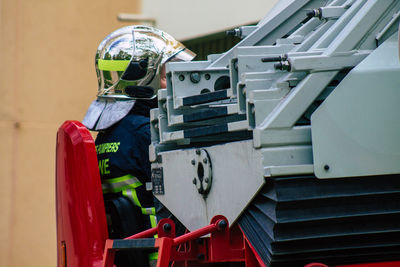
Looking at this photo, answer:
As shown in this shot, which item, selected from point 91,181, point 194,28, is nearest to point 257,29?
point 91,181

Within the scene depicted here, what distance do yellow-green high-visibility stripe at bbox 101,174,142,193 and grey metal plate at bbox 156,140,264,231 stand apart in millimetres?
402

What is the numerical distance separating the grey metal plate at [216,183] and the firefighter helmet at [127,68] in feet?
2.80

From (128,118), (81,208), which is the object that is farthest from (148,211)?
(128,118)

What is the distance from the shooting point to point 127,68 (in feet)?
Result: 15.4

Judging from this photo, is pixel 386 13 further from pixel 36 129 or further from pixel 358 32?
pixel 36 129

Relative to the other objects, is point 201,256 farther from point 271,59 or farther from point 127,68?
point 127,68

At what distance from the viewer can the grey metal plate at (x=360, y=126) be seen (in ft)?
9.46

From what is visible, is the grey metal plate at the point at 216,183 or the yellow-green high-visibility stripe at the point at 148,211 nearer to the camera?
the grey metal plate at the point at 216,183

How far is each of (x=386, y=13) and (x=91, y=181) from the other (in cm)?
181

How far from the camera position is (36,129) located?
9.36 meters

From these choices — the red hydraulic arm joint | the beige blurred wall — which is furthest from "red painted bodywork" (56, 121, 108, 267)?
the beige blurred wall

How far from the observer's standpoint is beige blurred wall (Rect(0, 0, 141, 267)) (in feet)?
30.2

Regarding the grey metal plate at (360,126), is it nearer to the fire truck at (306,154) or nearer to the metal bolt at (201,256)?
the fire truck at (306,154)

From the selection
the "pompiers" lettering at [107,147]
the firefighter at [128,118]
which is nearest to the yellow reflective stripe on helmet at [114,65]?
the firefighter at [128,118]
